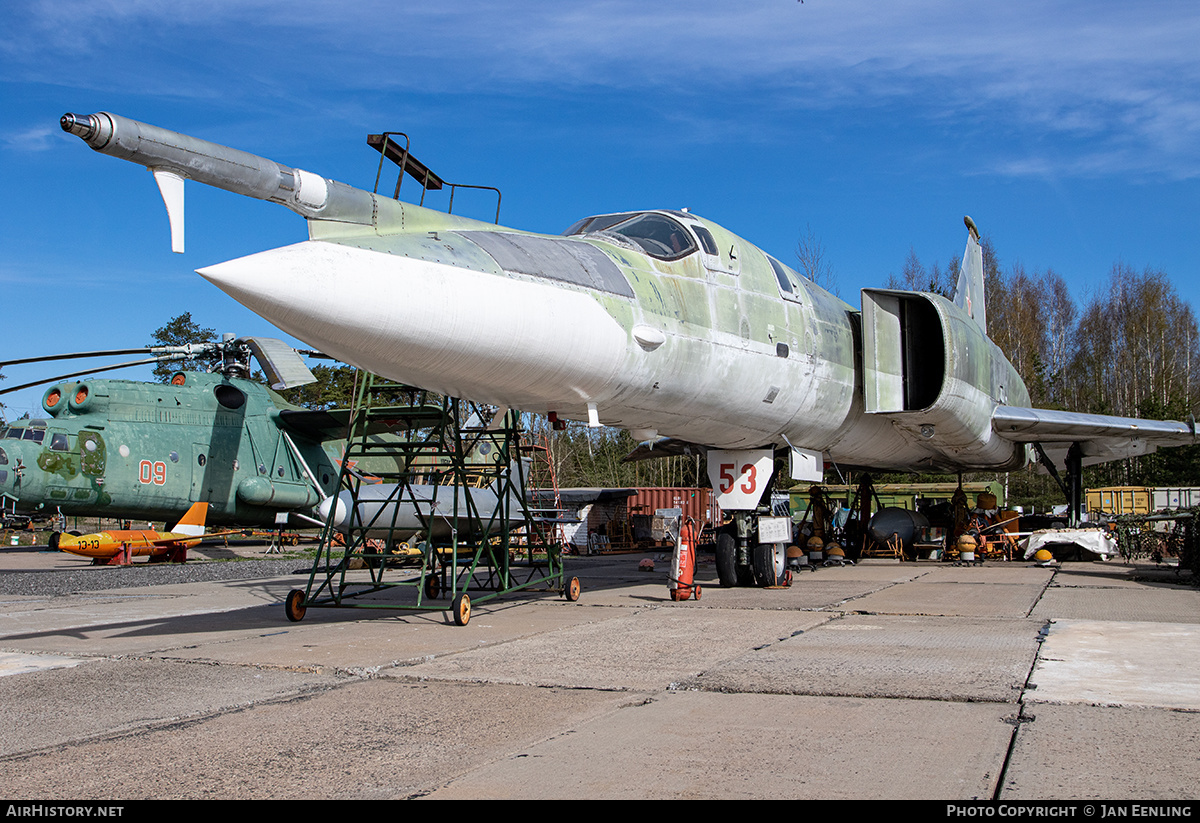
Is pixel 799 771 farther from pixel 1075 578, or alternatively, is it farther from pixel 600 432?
pixel 600 432

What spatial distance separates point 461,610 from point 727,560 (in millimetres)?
3934

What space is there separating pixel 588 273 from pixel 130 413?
14377 millimetres

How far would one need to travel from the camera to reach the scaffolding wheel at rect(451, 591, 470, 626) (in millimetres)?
7527

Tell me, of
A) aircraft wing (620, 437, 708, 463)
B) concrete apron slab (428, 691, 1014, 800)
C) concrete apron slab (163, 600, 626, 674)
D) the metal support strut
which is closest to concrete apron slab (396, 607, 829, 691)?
concrete apron slab (163, 600, 626, 674)

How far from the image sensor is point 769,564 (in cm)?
1022

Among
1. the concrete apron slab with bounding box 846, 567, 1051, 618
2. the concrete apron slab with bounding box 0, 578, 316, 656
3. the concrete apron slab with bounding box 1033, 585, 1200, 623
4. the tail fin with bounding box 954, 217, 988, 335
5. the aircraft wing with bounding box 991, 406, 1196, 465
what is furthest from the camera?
the tail fin with bounding box 954, 217, 988, 335

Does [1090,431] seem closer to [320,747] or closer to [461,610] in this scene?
[461,610]

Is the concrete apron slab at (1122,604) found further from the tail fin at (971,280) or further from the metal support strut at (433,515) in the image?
the tail fin at (971,280)

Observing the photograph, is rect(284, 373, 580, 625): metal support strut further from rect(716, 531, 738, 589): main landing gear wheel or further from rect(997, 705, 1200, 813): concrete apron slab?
rect(997, 705, 1200, 813): concrete apron slab

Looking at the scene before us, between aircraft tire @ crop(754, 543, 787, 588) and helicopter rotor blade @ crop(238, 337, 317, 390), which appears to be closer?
aircraft tire @ crop(754, 543, 787, 588)

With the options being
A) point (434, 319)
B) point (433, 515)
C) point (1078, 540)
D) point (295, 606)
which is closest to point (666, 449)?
point (1078, 540)

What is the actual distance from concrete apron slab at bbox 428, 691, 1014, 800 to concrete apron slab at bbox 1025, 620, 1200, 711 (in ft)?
2.25

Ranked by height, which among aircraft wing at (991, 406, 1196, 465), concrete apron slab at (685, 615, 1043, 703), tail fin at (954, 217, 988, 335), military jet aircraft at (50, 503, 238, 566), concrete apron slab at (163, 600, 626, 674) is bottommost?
military jet aircraft at (50, 503, 238, 566)

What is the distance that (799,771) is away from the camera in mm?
3221
